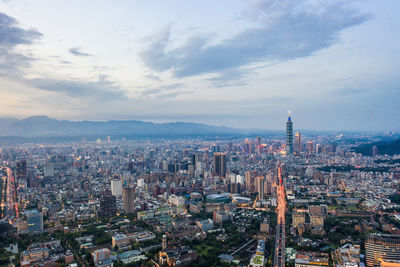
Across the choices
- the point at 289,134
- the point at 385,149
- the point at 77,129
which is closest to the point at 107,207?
Answer: the point at 289,134

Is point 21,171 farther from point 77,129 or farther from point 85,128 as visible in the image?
point 85,128

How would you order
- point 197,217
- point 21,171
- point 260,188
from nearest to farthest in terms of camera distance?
1. point 197,217
2. point 260,188
3. point 21,171

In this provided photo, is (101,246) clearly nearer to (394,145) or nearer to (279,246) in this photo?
(279,246)

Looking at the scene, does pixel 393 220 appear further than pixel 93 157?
No

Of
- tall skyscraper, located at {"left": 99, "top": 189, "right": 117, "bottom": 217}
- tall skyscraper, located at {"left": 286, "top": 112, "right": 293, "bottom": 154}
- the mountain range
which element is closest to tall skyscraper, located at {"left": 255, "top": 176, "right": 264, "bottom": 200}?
tall skyscraper, located at {"left": 99, "top": 189, "right": 117, "bottom": 217}

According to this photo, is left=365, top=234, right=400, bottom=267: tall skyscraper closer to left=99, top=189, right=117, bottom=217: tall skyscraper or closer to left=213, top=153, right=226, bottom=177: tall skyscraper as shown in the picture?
left=99, top=189, right=117, bottom=217: tall skyscraper

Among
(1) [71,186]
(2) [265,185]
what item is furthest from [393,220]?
(1) [71,186]
